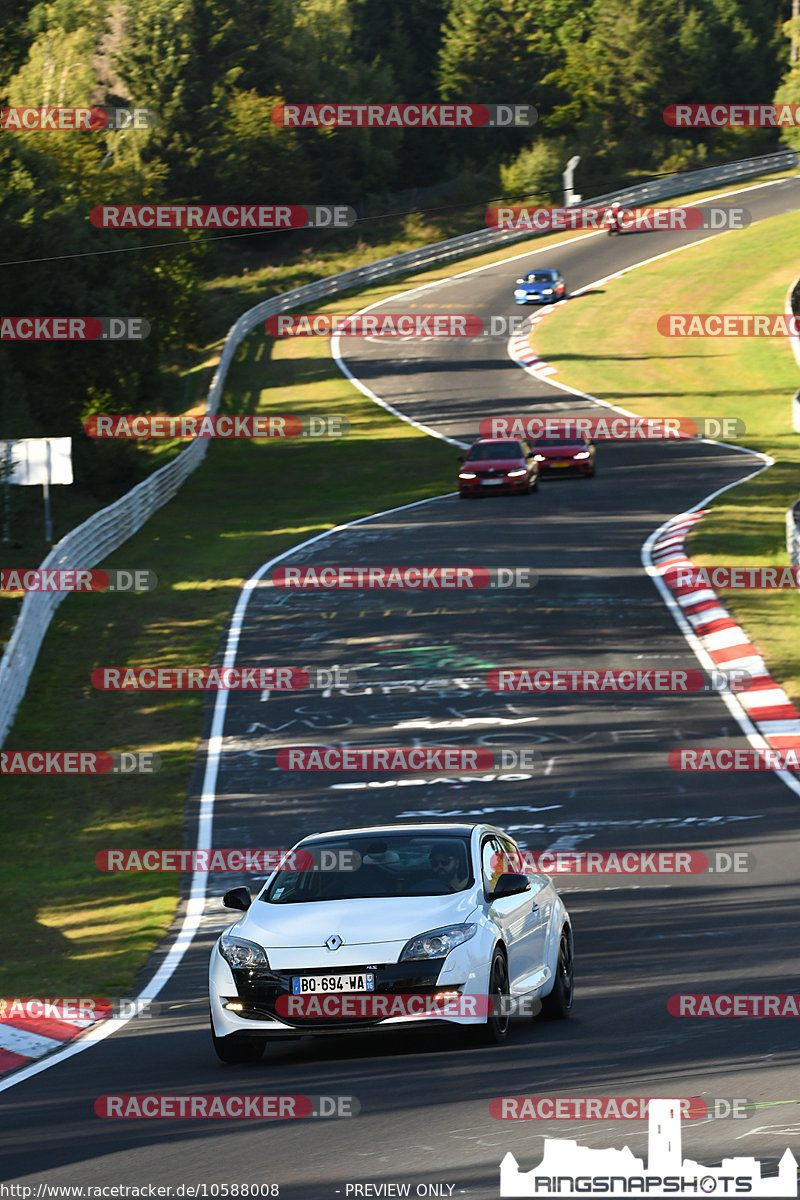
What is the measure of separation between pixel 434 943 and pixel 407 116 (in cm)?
10308

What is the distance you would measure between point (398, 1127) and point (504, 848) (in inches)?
142

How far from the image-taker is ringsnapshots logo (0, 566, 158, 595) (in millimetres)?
29422

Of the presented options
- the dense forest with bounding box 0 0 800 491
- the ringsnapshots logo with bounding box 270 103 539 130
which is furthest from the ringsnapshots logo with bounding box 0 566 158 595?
the ringsnapshots logo with bounding box 270 103 539 130

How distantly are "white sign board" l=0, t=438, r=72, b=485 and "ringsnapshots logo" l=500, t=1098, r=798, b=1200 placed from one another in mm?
25772

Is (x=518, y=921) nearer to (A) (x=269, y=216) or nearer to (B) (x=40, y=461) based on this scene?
(B) (x=40, y=461)

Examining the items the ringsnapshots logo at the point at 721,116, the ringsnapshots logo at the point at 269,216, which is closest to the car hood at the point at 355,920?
the ringsnapshots logo at the point at 269,216

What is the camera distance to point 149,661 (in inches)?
1017

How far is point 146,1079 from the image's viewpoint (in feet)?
31.3

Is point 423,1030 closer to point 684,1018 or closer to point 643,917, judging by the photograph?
point 684,1018

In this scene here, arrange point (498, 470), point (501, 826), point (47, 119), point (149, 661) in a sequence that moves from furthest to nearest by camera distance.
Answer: point (47, 119) < point (498, 470) < point (149, 661) < point (501, 826)

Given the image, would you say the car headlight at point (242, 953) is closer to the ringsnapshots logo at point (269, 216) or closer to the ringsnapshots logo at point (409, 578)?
the ringsnapshots logo at point (409, 578)

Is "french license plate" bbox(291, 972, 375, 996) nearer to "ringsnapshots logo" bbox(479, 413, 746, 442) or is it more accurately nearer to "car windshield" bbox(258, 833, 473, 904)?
"car windshield" bbox(258, 833, 473, 904)

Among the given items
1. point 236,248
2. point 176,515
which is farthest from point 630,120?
point 176,515

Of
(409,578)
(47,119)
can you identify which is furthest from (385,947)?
(47,119)
